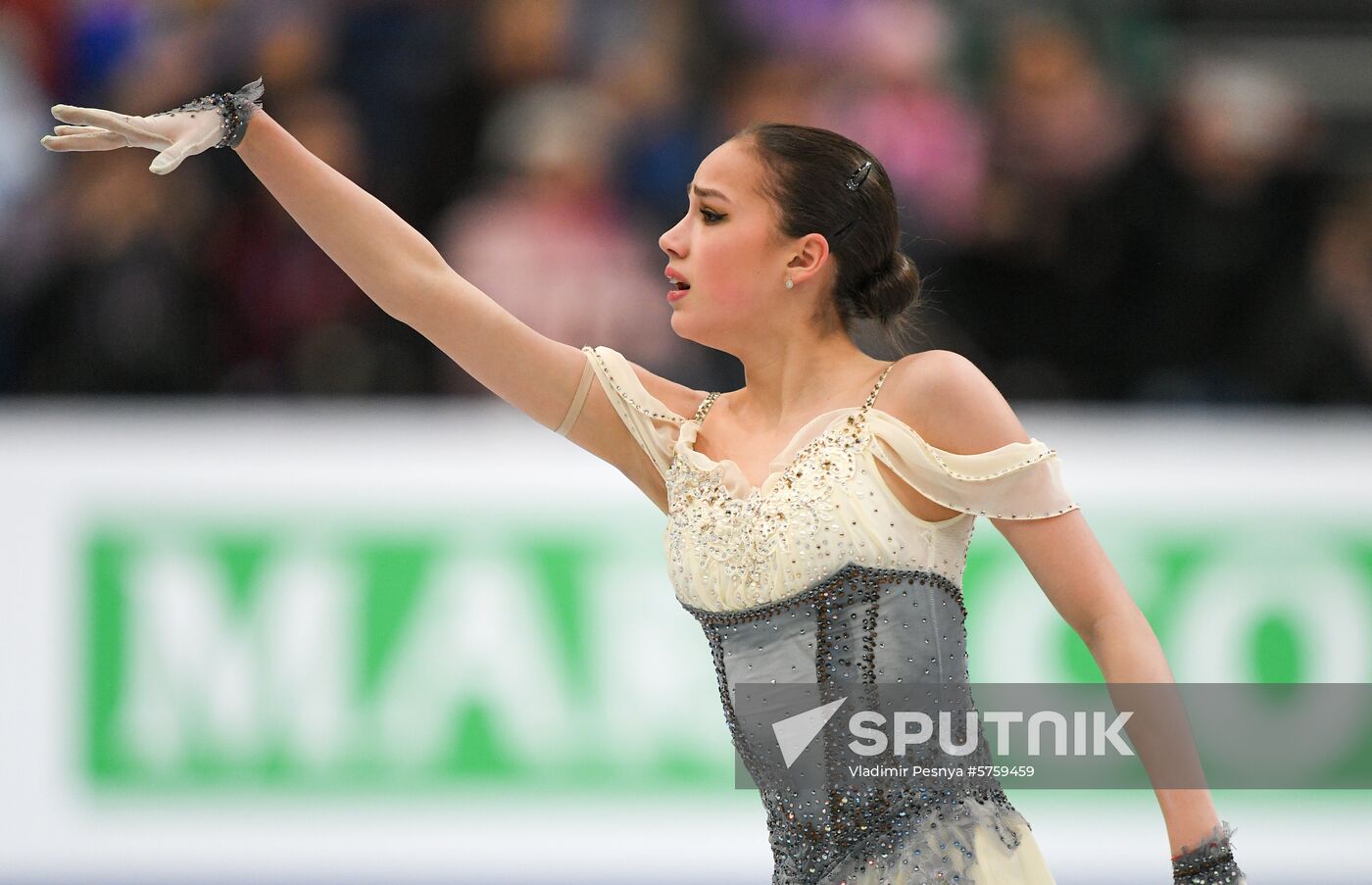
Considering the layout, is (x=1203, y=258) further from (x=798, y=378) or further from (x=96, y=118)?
(x=96, y=118)

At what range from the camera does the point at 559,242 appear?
5.32m

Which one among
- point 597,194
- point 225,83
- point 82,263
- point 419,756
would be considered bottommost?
point 419,756

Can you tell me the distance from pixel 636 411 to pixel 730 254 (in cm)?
28

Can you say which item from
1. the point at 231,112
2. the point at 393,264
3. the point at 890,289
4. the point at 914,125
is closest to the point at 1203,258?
the point at 914,125

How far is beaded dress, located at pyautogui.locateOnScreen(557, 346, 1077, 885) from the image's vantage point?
2.32m

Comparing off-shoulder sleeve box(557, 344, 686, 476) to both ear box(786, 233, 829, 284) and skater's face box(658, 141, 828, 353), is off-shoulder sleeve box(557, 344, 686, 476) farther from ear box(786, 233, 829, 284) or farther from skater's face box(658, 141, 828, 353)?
ear box(786, 233, 829, 284)

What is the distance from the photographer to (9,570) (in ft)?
15.1

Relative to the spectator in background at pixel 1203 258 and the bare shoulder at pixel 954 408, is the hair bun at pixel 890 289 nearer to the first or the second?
the bare shoulder at pixel 954 408

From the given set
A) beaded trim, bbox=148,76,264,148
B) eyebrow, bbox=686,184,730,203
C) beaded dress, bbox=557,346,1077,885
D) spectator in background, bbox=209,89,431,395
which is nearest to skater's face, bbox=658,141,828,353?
eyebrow, bbox=686,184,730,203

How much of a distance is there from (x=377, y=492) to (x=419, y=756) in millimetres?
725

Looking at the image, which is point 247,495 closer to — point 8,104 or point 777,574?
point 8,104

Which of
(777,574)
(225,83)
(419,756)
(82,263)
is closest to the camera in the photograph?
(777,574)

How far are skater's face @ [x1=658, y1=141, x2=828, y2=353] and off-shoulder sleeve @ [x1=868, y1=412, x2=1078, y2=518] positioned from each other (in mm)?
297

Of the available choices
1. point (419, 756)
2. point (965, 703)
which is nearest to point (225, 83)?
point (419, 756)
